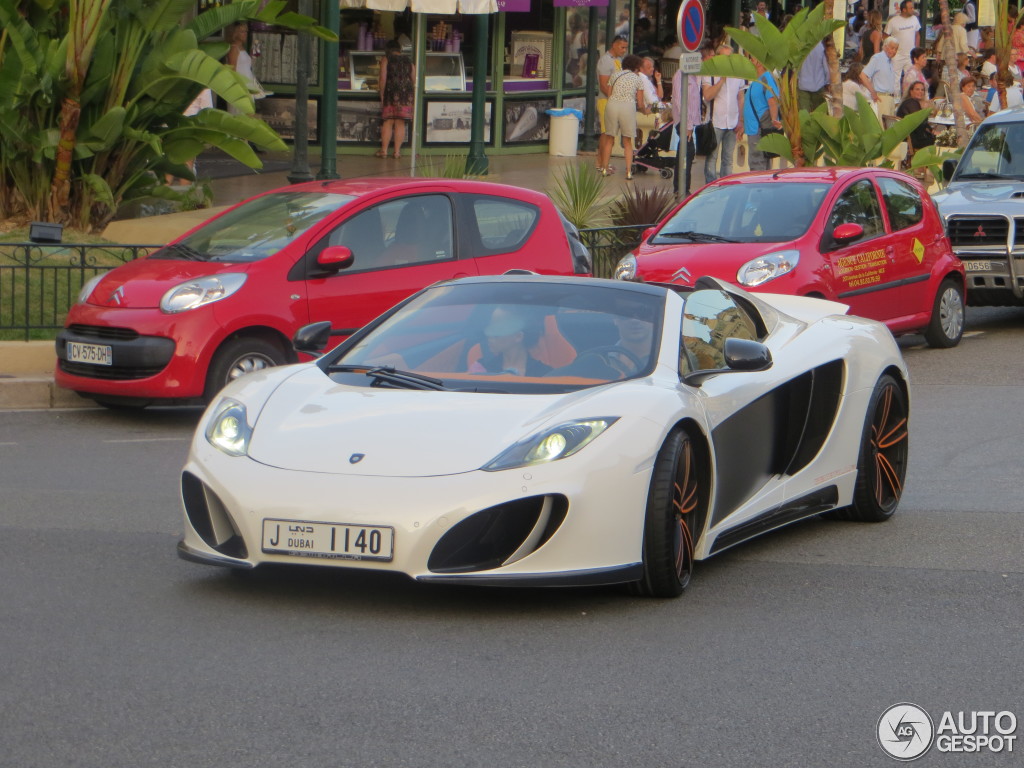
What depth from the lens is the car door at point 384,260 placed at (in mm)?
11547

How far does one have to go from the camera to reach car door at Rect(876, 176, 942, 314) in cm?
1492

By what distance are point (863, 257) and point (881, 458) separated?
6335 mm

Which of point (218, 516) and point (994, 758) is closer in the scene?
point (994, 758)

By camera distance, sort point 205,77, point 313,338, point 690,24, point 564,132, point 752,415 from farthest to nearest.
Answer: point 564,132 → point 690,24 → point 205,77 → point 313,338 → point 752,415

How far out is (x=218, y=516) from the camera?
21.0 feet

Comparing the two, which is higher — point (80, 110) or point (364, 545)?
point (80, 110)

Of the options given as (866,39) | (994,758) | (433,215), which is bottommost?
(994,758)

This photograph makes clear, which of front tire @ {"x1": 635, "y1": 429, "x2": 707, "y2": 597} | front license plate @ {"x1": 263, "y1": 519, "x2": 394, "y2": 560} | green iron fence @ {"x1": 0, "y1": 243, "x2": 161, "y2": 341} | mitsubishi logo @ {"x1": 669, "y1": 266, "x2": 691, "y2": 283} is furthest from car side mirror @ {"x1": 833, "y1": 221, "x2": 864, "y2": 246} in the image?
front license plate @ {"x1": 263, "y1": 519, "x2": 394, "y2": 560}

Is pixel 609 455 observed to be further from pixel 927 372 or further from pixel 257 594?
pixel 927 372

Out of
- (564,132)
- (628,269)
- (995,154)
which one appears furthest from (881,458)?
(564,132)

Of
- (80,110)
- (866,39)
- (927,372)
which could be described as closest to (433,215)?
(927,372)

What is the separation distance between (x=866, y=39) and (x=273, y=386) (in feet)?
95.6

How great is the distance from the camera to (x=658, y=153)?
26.0 m

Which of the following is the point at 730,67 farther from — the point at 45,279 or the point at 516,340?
the point at 516,340
